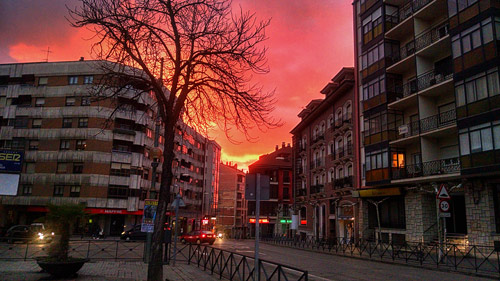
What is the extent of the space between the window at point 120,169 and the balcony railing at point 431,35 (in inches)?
1396

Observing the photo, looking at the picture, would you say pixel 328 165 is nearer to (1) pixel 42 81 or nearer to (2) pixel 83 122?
(2) pixel 83 122

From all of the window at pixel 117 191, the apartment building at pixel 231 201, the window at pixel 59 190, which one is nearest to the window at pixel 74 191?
the window at pixel 59 190

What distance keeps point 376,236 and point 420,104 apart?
11.2m

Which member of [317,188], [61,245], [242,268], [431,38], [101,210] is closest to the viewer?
[61,245]

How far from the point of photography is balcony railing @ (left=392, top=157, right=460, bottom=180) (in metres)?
22.7

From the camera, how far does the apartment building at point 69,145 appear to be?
44.5 m

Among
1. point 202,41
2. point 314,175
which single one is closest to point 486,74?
point 202,41

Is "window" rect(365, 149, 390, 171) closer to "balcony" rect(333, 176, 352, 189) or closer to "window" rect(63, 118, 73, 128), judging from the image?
"balcony" rect(333, 176, 352, 189)

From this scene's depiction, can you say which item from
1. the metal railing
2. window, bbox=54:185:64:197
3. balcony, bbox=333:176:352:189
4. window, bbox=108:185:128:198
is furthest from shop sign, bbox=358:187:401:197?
window, bbox=54:185:64:197

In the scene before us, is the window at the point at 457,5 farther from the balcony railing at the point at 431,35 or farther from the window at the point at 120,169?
the window at the point at 120,169

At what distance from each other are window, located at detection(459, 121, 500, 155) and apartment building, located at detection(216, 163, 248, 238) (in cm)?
7266

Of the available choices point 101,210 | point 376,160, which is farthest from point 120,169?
point 376,160

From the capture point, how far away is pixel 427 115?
2562cm

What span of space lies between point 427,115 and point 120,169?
35437 mm
